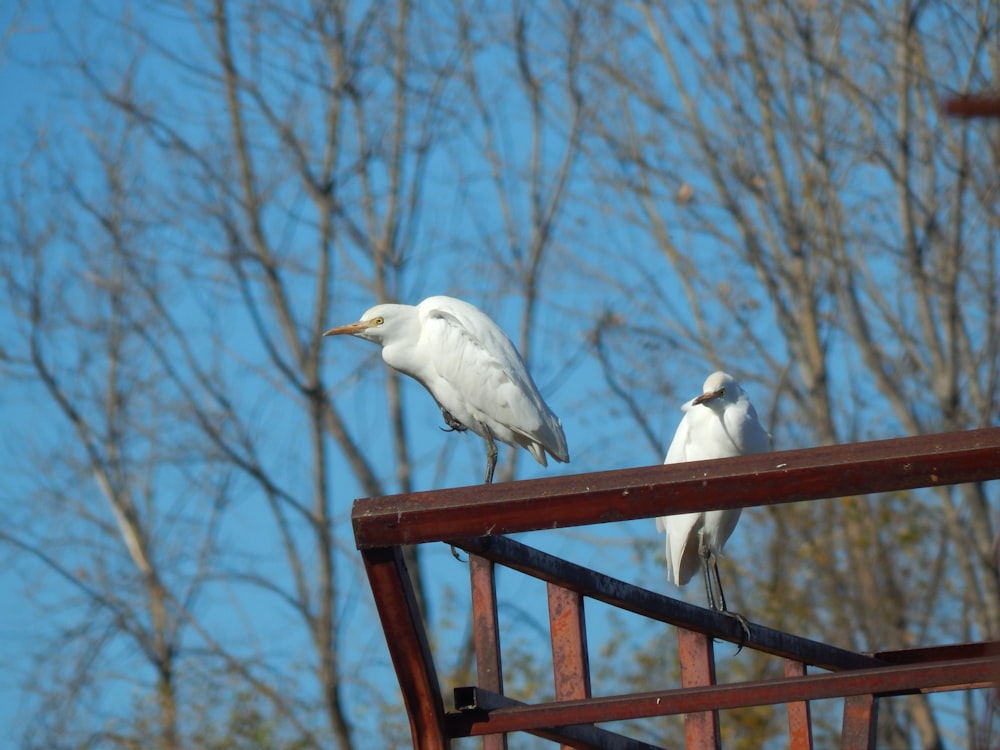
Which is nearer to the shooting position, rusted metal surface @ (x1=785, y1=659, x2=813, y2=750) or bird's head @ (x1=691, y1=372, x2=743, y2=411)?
rusted metal surface @ (x1=785, y1=659, x2=813, y2=750)

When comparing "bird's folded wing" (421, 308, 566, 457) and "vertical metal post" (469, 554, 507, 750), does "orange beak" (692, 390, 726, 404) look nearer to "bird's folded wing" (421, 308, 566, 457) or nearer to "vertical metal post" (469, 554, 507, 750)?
"bird's folded wing" (421, 308, 566, 457)

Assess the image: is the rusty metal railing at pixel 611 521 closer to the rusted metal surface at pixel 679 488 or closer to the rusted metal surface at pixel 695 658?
the rusted metal surface at pixel 679 488

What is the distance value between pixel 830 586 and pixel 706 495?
1119cm

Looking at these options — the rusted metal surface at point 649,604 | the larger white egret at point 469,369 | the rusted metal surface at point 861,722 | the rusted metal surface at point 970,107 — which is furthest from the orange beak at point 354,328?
the rusted metal surface at point 970,107

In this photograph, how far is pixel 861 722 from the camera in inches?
88.2

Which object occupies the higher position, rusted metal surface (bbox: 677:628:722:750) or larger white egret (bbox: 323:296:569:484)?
larger white egret (bbox: 323:296:569:484)

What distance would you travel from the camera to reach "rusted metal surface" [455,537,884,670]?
8.42 ft

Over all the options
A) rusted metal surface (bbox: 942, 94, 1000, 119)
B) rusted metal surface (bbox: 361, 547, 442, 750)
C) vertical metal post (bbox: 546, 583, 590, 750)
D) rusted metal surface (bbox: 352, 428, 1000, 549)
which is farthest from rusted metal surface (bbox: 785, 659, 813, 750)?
rusted metal surface (bbox: 942, 94, 1000, 119)

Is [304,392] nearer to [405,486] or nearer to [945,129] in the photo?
[405,486]

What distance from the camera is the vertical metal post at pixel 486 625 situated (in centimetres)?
241

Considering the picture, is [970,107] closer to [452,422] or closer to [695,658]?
[695,658]

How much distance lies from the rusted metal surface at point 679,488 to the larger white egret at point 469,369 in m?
2.94

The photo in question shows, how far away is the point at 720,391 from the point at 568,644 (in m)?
3.30

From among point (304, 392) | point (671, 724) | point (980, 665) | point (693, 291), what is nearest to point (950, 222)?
point (693, 291)
